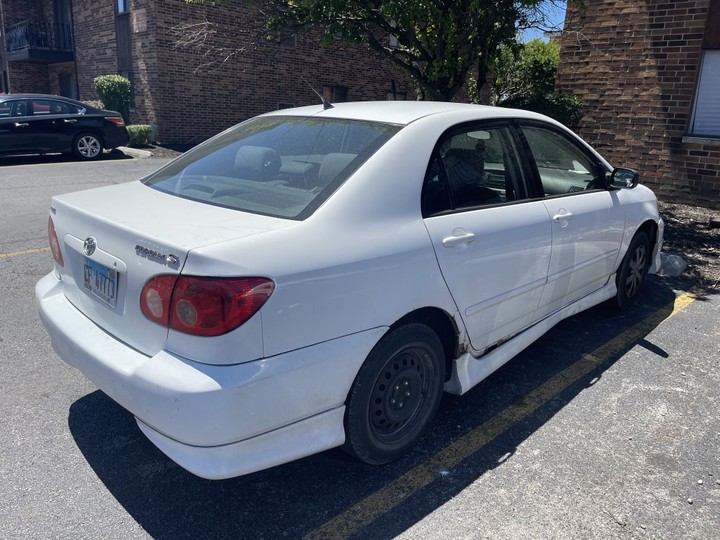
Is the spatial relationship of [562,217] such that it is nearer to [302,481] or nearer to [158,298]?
[302,481]

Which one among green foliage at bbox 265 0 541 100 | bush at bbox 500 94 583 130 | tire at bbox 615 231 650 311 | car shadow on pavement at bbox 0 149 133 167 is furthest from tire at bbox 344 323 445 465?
car shadow on pavement at bbox 0 149 133 167

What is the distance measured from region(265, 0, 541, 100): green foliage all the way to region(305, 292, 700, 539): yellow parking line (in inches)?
188

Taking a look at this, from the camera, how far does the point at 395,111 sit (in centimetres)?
335

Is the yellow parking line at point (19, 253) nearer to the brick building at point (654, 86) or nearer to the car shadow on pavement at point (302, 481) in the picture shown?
the car shadow on pavement at point (302, 481)

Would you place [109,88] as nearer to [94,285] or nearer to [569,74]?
[569,74]

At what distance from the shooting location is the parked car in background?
1330 centimetres

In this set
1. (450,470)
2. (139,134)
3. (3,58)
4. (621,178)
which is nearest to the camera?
(450,470)

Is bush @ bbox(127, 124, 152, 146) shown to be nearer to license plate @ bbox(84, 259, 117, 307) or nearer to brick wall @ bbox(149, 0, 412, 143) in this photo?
brick wall @ bbox(149, 0, 412, 143)

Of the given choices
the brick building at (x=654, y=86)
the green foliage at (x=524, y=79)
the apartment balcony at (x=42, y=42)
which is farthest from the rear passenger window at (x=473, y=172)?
the apartment balcony at (x=42, y=42)

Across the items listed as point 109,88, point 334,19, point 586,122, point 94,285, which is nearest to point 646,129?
point 586,122

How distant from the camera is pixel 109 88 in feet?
58.2

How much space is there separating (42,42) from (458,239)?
965 inches

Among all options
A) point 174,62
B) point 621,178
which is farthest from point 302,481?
point 174,62

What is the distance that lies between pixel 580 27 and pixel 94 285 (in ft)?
35.0
